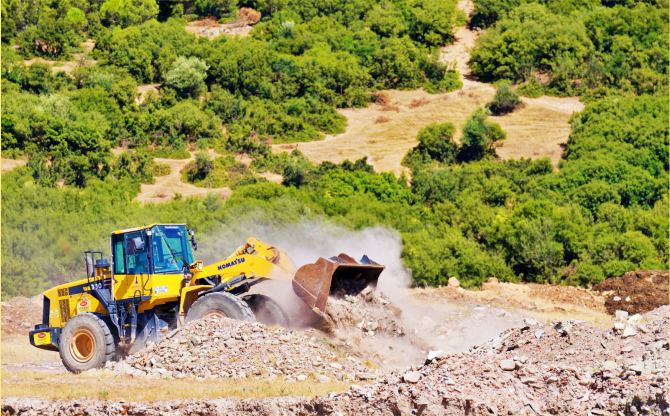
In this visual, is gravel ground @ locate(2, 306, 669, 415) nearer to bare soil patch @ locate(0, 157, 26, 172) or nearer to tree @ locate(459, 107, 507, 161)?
bare soil patch @ locate(0, 157, 26, 172)

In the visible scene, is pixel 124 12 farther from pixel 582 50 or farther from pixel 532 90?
pixel 582 50

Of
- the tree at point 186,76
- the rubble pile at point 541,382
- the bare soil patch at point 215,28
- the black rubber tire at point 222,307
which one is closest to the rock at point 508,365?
the rubble pile at point 541,382

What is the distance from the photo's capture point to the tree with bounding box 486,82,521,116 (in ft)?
203

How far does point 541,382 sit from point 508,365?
2.28 feet

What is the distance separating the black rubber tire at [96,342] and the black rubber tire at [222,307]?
173cm

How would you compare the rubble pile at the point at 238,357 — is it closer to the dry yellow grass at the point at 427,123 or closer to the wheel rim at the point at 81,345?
the wheel rim at the point at 81,345

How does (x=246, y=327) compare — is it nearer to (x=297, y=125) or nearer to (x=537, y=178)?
(x=537, y=178)

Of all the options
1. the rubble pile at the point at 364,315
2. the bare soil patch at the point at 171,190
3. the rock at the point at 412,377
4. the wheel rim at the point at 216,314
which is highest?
the rock at the point at 412,377

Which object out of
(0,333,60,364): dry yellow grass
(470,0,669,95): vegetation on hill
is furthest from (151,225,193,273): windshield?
(470,0,669,95): vegetation on hill

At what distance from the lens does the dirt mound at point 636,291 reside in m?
29.0

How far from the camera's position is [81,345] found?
17.6 metres

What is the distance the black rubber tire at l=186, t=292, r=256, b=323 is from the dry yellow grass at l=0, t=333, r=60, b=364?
5.95 meters

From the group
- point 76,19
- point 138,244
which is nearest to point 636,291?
point 138,244

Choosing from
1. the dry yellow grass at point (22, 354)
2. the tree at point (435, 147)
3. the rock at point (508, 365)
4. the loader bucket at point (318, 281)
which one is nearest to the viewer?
the rock at point (508, 365)
